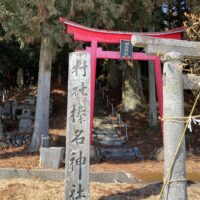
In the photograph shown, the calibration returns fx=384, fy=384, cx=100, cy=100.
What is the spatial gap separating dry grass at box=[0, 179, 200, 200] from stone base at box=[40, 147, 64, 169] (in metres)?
1.53

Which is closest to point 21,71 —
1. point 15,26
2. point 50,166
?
point 15,26

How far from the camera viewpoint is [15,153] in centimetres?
1128

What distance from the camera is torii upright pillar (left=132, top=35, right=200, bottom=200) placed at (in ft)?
16.4

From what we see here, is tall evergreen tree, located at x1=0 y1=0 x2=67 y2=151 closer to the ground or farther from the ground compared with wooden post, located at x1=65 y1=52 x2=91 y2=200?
farther from the ground

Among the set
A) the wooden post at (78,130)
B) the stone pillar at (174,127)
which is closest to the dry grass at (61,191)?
the wooden post at (78,130)

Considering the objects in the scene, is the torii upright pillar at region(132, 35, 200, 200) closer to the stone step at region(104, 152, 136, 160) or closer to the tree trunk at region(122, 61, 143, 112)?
the stone step at region(104, 152, 136, 160)

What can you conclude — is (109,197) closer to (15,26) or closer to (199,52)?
(199,52)

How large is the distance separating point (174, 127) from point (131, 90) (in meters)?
12.3

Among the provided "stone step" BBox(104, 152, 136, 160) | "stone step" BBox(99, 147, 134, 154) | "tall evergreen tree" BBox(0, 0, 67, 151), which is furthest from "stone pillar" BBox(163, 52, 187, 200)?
"stone step" BBox(99, 147, 134, 154)

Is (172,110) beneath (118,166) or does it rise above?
above

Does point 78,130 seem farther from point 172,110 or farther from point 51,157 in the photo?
point 51,157

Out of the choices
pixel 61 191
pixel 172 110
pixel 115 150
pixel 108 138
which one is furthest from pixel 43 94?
pixel 172 110

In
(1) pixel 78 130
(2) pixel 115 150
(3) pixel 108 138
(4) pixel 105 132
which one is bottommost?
(2) pixel 115 150

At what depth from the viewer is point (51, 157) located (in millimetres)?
8805
